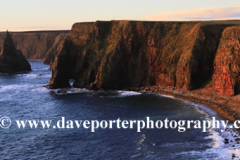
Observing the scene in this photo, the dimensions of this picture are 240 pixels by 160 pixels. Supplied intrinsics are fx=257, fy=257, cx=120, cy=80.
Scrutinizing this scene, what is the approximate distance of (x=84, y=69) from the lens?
110 meters

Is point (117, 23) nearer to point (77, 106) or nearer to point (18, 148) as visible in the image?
point (77, 106)

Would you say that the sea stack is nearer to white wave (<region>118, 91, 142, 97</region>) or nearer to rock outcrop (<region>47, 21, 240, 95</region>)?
rock outcrop (<region>47, 21, 240, 95</region>)

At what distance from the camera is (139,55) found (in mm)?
106312

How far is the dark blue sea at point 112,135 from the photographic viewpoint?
45.8 metres

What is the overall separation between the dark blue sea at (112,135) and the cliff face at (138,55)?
53.3 ft

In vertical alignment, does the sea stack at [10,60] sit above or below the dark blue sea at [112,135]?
above

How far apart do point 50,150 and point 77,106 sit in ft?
101

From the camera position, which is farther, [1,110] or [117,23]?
[117,23]

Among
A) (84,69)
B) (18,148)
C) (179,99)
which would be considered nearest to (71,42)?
(84,69)

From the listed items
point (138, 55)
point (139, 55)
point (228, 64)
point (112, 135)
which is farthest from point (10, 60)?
point (228, 64)

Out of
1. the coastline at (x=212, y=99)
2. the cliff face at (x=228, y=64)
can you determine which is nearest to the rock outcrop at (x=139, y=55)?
the coastline at (x=212, y=99)

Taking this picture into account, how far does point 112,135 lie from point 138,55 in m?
57.9

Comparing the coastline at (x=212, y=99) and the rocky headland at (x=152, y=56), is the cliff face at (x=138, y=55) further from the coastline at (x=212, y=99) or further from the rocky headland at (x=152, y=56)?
the coastline at (x=212, y=99)

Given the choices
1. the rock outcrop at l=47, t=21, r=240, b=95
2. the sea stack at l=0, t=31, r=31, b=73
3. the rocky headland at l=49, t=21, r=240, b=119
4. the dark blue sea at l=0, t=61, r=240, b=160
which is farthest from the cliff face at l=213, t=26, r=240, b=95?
Result: the sea stack at l=0, t=31, r=31, b=73
